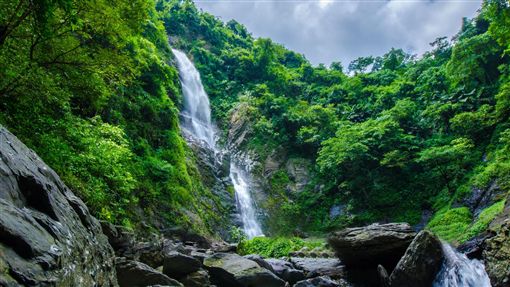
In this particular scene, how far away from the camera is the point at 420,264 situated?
31.3ft

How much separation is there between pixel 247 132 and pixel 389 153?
14.0m

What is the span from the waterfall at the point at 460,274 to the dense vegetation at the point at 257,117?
3.86m

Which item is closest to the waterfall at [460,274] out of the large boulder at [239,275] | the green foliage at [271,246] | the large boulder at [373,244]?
the large boulder at [373,244]

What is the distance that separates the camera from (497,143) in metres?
19.5

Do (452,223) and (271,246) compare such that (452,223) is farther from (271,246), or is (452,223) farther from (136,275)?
(136,275)

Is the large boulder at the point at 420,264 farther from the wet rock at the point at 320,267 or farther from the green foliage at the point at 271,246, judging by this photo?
the green foliage at the point at 271,246

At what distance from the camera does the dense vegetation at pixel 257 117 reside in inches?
295

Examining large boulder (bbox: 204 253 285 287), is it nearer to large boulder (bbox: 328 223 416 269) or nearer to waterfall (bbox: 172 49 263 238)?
large boulder (bbox: 328 223 416 269)

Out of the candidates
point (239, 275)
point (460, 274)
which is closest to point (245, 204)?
point (239, 275)

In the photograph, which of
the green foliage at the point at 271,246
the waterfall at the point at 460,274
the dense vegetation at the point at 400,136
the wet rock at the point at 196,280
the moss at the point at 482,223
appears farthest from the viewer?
the dense vegetation at the point at 400,136

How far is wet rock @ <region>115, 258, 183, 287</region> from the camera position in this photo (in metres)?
6.61

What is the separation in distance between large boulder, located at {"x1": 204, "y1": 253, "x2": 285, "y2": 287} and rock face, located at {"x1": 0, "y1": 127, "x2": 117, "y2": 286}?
3.93 m

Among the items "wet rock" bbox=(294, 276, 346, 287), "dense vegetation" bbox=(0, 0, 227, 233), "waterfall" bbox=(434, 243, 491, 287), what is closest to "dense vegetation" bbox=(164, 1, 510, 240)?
"waterfall" bbox=(434, 243, 491, 287)

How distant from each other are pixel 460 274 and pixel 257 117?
2456 cm
